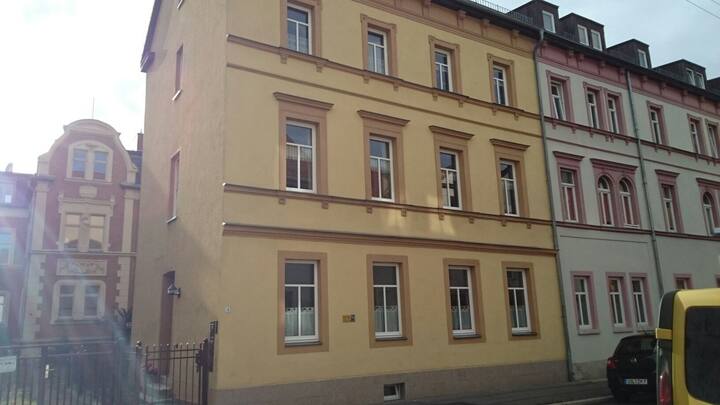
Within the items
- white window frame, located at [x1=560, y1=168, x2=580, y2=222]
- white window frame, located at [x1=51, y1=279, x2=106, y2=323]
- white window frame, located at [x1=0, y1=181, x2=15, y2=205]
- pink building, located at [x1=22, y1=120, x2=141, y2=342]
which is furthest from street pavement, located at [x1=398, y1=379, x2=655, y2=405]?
white window frame, located at [x1=0, y1=181, x2=15, y2=205]

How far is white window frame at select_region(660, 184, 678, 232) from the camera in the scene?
23.2 meters

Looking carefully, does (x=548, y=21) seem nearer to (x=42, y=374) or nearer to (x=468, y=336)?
(x=468, y=336)

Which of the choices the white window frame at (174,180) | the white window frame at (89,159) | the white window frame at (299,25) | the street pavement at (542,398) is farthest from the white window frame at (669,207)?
the white window frame at (89,159)

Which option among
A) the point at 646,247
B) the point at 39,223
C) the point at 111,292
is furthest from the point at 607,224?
the point at 39,223

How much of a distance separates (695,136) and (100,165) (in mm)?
34522

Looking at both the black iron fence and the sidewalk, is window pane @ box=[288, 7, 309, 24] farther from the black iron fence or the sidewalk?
the sidewalk

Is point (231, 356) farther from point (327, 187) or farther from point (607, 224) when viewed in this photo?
point (607, 224)

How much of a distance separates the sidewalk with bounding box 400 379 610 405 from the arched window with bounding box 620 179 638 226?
311 inches

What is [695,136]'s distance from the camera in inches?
1039

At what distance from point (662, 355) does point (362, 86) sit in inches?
456

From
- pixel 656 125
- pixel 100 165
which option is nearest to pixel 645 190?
pixel 656 125

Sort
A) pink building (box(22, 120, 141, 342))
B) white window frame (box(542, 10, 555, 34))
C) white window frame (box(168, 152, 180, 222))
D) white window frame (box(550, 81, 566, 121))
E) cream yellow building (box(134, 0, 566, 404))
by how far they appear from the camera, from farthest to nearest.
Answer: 1. pink building (box(22, 120, 141, 342))
2. white window frame (box(542, 10, 555, 34))
3. white window frame (box(550, 81, 566, 121))
4. white window frame (box(168, 152, 180, 222))
5. cream yellow building (box(134, 0, 566, 404))

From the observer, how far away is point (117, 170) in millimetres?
36656

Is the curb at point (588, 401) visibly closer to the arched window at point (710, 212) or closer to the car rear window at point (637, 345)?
the car rear window at point (637, 345)
